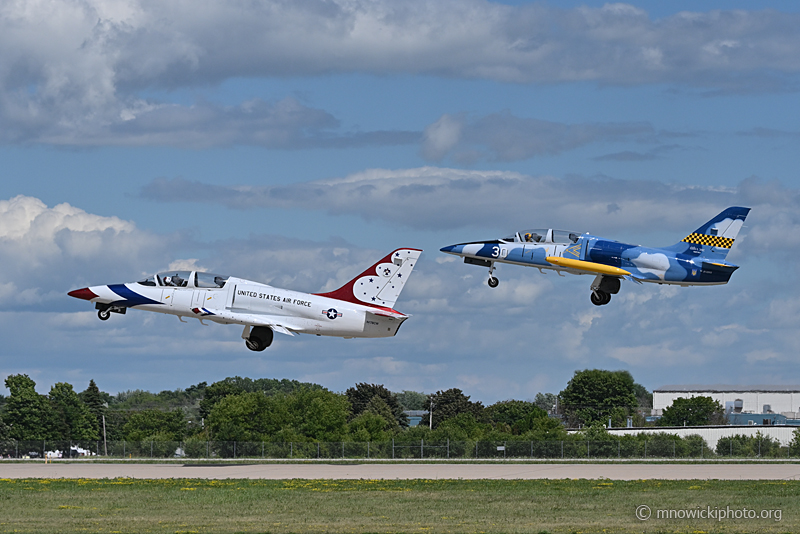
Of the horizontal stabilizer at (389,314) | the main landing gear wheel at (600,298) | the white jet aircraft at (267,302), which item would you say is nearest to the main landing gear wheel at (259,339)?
the white jet aircraft at (267,302)

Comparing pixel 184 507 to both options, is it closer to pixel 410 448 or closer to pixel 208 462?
pixel 208 462

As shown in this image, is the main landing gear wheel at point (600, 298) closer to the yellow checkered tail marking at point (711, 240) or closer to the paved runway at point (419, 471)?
the yellow checkered tail marking at point (711, 240)

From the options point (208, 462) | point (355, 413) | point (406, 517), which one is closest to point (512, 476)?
point (406, 517)

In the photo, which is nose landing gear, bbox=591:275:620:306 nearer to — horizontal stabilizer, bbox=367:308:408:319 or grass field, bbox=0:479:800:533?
grass field, bbox=0:479:800:533

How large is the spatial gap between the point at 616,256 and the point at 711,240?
12.7ft

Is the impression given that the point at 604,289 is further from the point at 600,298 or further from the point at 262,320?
the point at 262,320

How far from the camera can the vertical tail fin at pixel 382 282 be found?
53750mm

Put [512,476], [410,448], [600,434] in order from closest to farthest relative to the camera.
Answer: [512,476] < [410,448] < [600,434]

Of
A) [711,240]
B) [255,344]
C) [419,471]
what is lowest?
[419,471]

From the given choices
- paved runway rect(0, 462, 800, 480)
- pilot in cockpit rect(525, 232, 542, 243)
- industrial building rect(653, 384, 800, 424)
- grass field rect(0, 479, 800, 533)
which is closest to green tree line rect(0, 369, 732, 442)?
industrial building rect(653, 384, 800, 424)

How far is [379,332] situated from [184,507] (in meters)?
12.6

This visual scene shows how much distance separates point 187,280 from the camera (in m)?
53.7

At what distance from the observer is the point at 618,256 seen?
44.4 metres

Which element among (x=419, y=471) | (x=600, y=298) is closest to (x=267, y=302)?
(x=600, y=298)
